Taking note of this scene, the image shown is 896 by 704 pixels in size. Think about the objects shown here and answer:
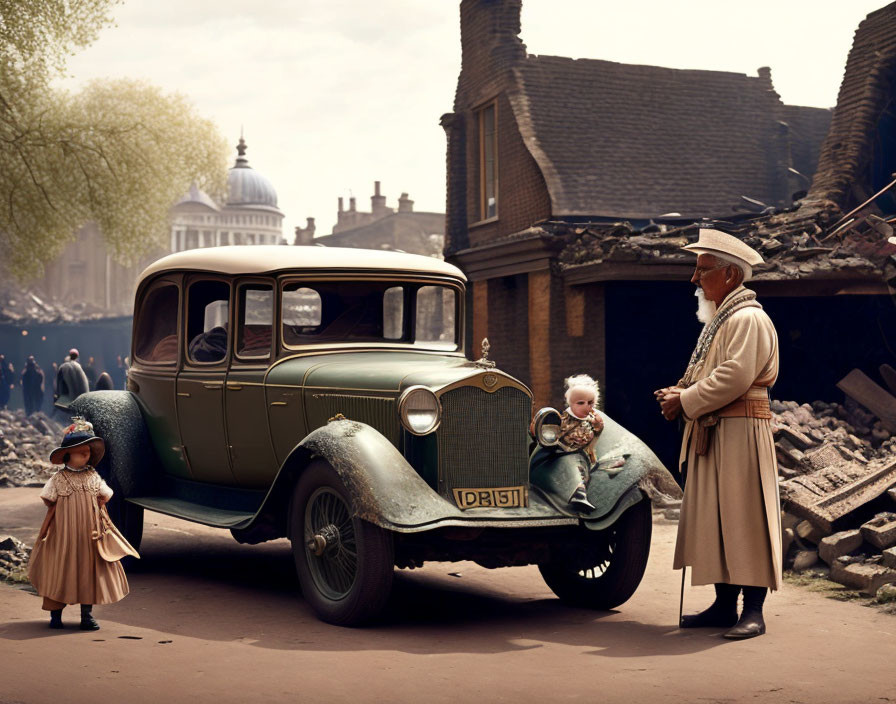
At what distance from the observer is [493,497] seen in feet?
21.7

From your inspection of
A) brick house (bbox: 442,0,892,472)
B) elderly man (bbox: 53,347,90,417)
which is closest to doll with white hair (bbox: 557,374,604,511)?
brick house (bbox: 442,0,892,472)

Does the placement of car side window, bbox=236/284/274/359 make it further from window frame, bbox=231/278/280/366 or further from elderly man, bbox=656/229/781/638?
elderly man, bbox=656/229/781/638

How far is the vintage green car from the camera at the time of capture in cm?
642

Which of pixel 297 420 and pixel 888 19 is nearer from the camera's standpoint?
pixel 297 420

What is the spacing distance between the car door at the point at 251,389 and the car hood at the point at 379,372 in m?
0.22

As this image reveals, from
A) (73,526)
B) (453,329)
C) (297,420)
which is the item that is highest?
(453,329)

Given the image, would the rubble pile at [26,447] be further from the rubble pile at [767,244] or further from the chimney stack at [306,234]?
the chimney stack at [306,234]

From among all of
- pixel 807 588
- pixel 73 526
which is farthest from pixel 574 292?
pixel 73 526

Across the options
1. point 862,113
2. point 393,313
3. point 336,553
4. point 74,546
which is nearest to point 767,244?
point 862,113

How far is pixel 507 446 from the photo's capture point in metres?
6.72

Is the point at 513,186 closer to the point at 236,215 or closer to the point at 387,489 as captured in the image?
the point at 387,489

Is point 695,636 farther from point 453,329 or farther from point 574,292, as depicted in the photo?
point 574,292

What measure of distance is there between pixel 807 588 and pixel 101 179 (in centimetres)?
1617

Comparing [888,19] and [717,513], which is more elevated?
[888,19]
